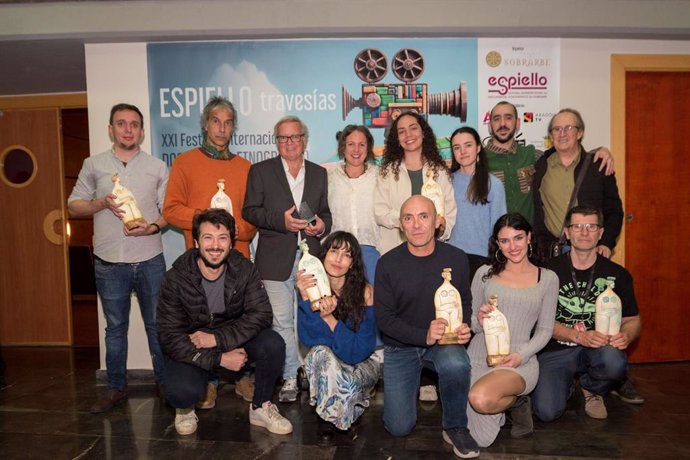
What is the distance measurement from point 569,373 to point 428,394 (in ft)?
3.17

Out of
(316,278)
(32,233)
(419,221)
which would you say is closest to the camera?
(419,221)

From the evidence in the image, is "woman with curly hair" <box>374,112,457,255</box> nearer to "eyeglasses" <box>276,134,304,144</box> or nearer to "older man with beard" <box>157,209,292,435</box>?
"eyeglasses" <box>276,134,304,144</box>

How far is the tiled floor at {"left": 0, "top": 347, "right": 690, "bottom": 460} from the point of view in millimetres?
3117

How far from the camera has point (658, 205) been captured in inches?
188

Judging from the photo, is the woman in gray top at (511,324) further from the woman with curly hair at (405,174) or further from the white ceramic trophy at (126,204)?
the white ceramic trophy at (126,204)

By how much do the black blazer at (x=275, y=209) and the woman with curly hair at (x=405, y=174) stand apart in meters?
0.41

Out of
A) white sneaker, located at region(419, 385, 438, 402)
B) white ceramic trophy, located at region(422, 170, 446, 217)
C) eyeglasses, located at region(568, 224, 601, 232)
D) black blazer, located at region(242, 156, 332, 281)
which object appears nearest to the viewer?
eyeglasses, located at region(568, 224, 601, 232)

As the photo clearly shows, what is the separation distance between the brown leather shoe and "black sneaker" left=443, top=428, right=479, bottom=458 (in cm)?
236

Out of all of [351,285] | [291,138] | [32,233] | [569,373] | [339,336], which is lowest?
[569,373]

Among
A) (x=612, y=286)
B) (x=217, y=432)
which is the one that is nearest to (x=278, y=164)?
(x=217, y=432)

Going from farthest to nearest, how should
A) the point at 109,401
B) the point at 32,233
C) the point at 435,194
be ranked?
the point at 32,233 → the point at 109,401 → the point at 435,194

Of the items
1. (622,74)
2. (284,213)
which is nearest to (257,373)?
(284,213)

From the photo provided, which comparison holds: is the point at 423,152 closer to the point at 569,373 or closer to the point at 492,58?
the point at 492,58

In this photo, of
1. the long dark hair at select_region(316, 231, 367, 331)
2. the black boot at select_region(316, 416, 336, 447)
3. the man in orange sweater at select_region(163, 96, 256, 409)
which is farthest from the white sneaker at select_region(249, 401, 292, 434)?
the long dark hair at select_region(316, 231, 367, 331)
